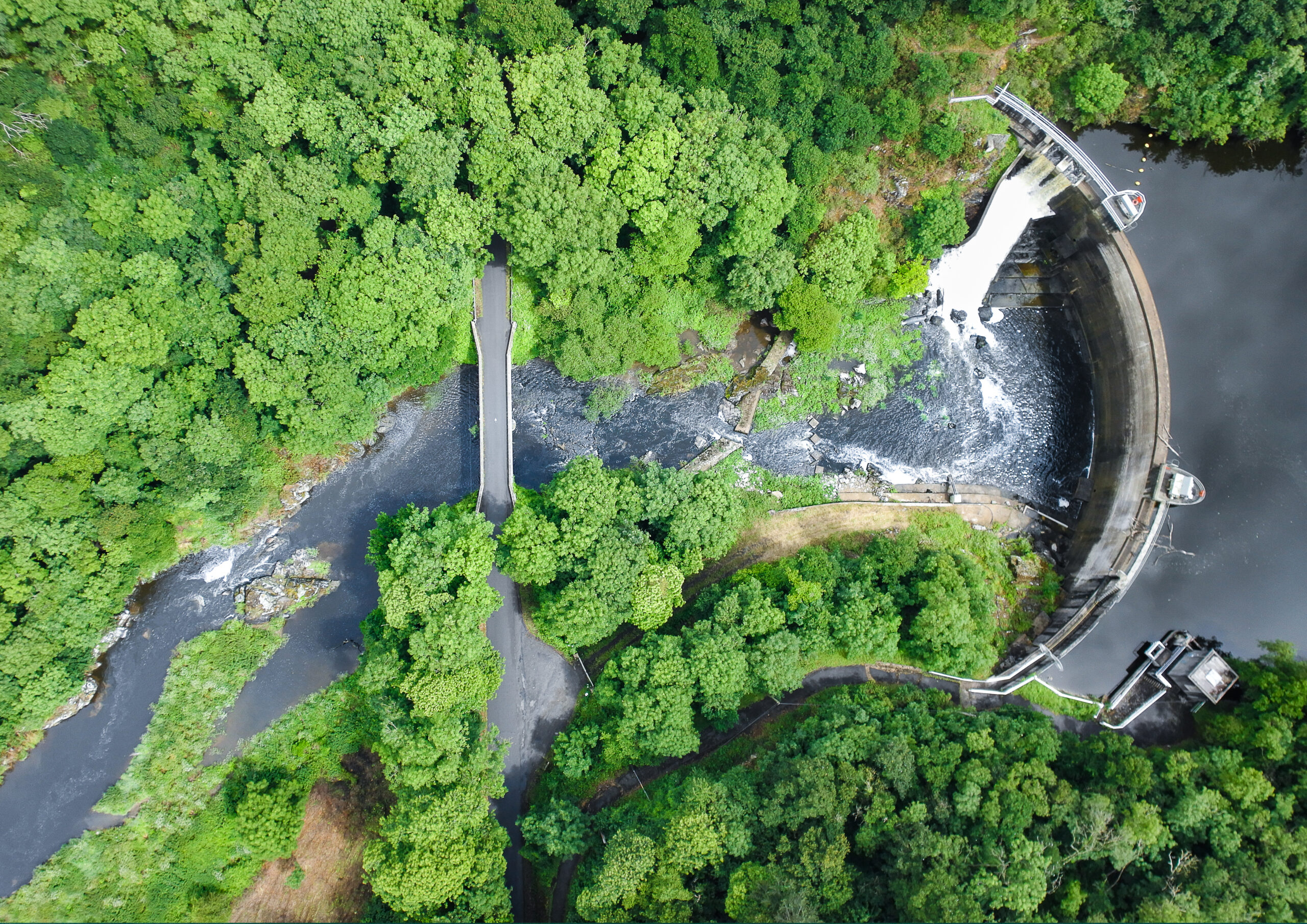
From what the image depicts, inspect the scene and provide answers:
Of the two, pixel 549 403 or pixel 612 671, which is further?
pixel 549 403

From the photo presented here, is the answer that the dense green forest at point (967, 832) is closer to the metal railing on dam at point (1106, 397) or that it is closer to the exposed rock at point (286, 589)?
the metal railing on dam at point (1106, 397)

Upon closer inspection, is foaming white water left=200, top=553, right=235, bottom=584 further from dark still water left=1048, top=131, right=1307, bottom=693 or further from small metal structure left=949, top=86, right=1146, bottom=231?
small metal structure left=949, top=86, right=1146, bottom=231

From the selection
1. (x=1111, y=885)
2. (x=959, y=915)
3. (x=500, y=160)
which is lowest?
(x=1111, y=885)

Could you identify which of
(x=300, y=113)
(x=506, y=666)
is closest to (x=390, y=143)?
(x=300, y=113)

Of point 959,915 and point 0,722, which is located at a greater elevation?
point 0,722

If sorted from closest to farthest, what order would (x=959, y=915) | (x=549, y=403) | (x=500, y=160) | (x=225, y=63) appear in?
(x=959, y=915)
(x=225, y=63)
(x=500, y=160)
(x=549, y=403)

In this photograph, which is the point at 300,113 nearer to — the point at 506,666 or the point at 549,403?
the point at 549,403

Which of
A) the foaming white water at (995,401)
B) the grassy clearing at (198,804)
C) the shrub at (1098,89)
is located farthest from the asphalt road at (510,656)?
the shrub at (1098,89)
